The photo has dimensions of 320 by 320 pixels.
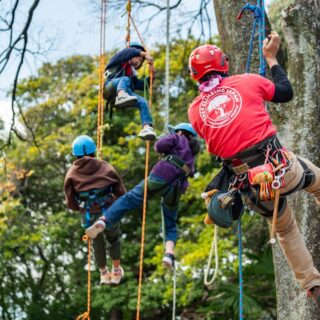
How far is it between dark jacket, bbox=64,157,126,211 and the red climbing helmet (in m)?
1.91

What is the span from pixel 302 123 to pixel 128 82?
1.47m

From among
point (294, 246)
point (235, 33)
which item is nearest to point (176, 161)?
point (235, 33)

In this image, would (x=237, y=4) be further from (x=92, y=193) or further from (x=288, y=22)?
(x=92, y=193)

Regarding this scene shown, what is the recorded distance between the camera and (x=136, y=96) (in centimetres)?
570

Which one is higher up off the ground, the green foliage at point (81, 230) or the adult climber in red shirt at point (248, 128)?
the green foliage at point (81, 230)

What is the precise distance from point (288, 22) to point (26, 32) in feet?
11.1

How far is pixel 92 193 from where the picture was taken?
592 cm

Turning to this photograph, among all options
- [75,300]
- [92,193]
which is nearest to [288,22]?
[92,193]

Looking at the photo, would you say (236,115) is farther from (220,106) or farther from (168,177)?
(168,177)

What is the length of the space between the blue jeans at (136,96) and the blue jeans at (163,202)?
510 millimetres

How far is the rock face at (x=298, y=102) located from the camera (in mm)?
5465

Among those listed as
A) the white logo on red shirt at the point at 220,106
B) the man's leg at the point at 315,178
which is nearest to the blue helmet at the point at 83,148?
the white logo on red shirt at the point at 220,106

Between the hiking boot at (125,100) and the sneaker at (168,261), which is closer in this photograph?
the hiking boot at (125,100)

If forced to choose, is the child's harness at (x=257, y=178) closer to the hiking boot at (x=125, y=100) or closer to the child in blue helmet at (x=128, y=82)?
the child in blue helmet at (x=128, y=82)
